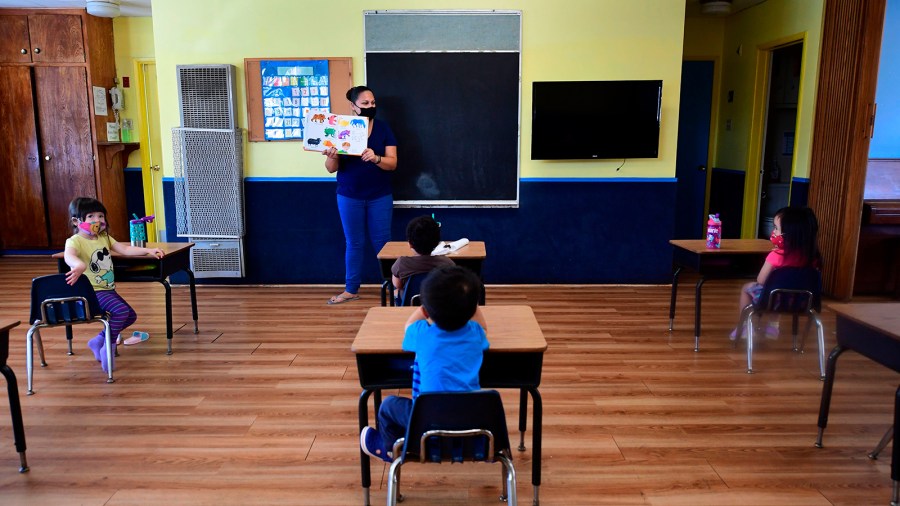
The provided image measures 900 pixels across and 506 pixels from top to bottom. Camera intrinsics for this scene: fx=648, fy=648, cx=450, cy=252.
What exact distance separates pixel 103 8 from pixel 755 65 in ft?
22.6

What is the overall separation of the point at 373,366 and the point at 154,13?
4.93 meters

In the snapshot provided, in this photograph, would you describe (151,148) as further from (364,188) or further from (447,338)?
(447,338)

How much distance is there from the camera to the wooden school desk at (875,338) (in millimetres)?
2281

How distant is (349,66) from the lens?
5785mm

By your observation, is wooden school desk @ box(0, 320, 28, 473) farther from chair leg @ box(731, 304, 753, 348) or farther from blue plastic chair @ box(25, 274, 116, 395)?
chair leg @ box(731, 304, 753, 348)

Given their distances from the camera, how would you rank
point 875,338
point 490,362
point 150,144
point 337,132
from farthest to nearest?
point 150,144, point 337,132, point 875,338, point 490,362

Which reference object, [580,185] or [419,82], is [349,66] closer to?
[419,82]

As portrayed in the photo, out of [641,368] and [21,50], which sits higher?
[21,50]

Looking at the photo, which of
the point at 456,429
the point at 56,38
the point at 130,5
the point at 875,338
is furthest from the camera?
the point at 56,38

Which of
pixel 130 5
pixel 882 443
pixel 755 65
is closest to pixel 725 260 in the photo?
pixel 882 443

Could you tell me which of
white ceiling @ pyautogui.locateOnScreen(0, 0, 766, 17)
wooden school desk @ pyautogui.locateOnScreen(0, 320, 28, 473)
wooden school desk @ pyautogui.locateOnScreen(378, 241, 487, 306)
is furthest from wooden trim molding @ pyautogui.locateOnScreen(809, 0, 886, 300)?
wooden school desk @ pyautogui.locateOnScreen(0, 320, 28, 473)

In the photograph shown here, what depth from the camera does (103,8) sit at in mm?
6867

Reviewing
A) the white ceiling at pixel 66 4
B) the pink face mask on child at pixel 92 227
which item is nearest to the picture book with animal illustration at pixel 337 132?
the pink face mask on child at pixel 92 227

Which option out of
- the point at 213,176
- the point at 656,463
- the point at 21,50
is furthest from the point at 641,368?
the point at 21,50
